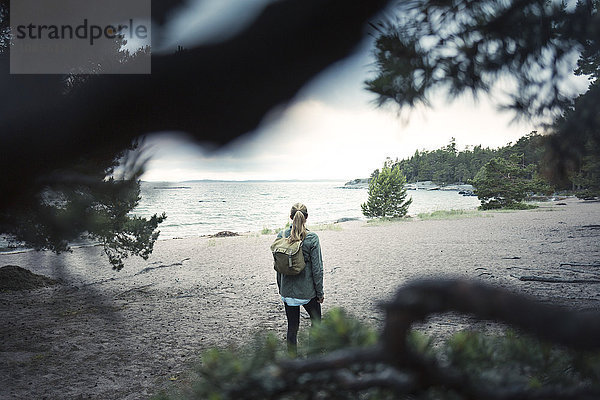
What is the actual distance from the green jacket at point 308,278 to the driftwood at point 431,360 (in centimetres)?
310

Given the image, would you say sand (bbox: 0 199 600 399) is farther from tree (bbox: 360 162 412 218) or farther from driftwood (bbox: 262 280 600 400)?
tree (bbox: 360 162 412 218)

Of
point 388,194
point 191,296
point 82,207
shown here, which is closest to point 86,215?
point 82,207

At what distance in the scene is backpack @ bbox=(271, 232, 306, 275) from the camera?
3625mm

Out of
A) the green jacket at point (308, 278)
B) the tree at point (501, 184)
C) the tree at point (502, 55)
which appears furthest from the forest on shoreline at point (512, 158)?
the green jacket at point (308, 278)

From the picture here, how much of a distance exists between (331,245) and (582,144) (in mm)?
12795

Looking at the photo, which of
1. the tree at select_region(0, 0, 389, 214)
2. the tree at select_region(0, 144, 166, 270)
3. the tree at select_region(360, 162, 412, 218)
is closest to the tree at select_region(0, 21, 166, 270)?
the tree at select_region(0, 144, 166, 270)

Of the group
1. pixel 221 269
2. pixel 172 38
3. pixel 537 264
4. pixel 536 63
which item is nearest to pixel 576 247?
pixel 537 264

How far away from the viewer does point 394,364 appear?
0.55 meters

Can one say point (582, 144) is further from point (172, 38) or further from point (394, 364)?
point (172, 38)

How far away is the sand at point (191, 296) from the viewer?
4293mm

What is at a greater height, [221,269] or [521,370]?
[521,370]

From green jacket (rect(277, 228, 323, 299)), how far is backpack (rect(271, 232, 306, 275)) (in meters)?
0.09

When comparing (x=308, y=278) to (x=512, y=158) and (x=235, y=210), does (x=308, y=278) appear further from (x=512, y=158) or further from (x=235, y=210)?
(x=235, y=210)

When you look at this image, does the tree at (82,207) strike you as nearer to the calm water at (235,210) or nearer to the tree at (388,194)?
the calm water at (235,210)
